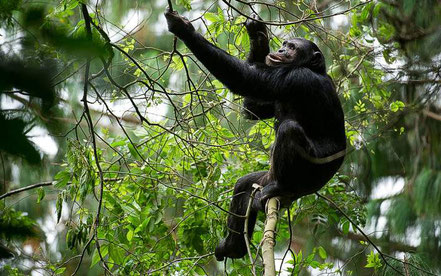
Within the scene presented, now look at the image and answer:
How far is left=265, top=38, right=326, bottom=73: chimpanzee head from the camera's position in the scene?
491cm

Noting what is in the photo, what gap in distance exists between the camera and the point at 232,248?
4.78 metres

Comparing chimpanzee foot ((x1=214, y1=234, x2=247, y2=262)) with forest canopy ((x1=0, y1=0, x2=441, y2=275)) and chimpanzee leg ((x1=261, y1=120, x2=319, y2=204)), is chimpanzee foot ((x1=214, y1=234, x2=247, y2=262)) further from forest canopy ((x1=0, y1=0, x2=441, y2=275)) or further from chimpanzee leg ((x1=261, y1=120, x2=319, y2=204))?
chimpanzee leg ((x1=261, y1=120, x2=319, y2=204))

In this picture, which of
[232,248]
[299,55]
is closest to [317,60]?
[299,55]

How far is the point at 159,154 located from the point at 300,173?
123cm

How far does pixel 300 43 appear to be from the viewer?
498 cm

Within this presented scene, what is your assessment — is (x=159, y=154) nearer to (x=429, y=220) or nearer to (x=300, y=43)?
(x=300, y=43)

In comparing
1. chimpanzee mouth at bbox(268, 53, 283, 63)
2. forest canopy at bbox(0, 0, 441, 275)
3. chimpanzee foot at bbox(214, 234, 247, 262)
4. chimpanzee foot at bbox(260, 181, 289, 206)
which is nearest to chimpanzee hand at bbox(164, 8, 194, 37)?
forest canopy at bbox(0, 0, 441, 275)

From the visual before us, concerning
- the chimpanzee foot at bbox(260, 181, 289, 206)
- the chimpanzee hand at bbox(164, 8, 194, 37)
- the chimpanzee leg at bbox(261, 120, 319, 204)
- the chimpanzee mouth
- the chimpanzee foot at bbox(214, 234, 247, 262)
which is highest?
the chimpanzee mouth

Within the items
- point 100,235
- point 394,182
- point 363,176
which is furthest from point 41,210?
point 394,182

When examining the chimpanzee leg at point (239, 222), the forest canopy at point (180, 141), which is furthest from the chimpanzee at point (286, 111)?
the forest canopy at point (180, 141)

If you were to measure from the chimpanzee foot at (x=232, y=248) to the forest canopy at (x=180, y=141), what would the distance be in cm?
17

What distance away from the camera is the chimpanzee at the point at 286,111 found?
444 cm

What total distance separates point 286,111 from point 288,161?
506 millimetres

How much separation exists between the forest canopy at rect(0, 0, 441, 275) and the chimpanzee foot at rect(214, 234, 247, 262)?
0.55ft
